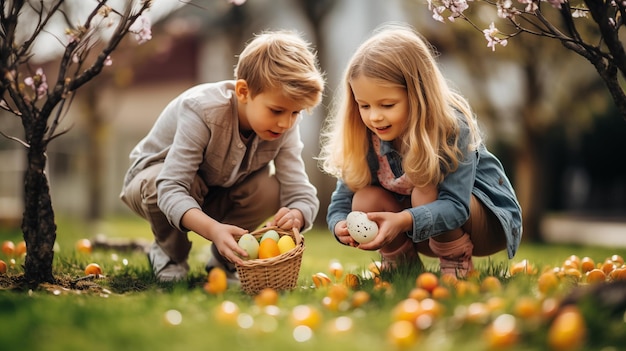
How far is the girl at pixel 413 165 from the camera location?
293 centimetres

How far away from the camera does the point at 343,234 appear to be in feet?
9.97

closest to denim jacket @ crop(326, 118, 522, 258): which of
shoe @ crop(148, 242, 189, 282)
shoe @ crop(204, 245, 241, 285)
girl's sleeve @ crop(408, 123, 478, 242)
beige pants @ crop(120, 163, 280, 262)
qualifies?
girl's sleeve @ crop(408, 123, 478, 242)

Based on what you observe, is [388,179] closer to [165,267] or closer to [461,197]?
[461,197]

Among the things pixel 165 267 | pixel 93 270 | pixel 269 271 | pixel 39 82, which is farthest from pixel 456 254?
pixel 39 82

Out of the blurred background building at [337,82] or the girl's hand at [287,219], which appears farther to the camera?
the blurred background building at [337,82]

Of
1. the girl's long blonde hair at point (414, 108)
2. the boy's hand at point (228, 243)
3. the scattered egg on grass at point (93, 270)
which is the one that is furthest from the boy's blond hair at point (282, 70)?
the scattered egg on grass at point (93, 270)

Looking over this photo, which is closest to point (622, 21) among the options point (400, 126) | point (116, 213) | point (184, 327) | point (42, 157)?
point (400, 126)

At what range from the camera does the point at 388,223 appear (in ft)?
9.31

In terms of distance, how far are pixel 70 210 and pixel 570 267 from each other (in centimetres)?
1043

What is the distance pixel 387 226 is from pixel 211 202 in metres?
1.13

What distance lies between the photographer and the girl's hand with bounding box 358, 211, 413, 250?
9.18ft

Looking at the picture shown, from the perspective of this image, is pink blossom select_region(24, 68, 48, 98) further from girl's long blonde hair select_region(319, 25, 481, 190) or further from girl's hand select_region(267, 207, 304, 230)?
girl's long blonde hair select_region(319, 25, 481, 190)

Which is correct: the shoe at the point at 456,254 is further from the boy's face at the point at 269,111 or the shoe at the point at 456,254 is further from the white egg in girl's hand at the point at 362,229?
the boy's face at the point at 269,111

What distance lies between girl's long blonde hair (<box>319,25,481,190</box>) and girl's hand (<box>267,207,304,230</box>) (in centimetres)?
33
